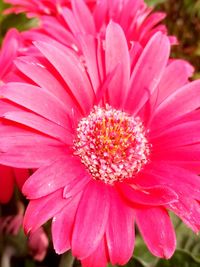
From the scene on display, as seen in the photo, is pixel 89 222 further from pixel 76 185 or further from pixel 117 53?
pixel 117 53

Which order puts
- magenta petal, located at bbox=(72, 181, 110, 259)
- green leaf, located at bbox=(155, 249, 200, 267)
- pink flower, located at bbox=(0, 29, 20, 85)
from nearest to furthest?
1. magenta petal, located at bbox=(72, 181, 110, 259)
2. pink flower, located at bbox=(0, 29, 20, 85)
3. green leaf, located at bbox=(155, 249, 200, 267)

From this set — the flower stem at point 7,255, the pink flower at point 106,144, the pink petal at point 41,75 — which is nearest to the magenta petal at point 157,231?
the pink flower at point 106,144

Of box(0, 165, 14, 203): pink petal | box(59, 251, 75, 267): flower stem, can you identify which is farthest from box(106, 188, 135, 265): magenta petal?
box(0, 165, 14, 203): pink petal

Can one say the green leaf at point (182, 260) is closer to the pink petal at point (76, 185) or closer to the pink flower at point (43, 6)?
the pink petal at point (76, 185)

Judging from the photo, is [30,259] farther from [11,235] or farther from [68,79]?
Result: [68,79]

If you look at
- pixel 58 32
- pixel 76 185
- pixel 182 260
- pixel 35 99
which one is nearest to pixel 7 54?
pixel 58 32

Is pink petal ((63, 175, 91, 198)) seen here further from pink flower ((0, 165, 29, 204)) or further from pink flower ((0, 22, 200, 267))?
pink flower ((0, 165, 29, 204))
